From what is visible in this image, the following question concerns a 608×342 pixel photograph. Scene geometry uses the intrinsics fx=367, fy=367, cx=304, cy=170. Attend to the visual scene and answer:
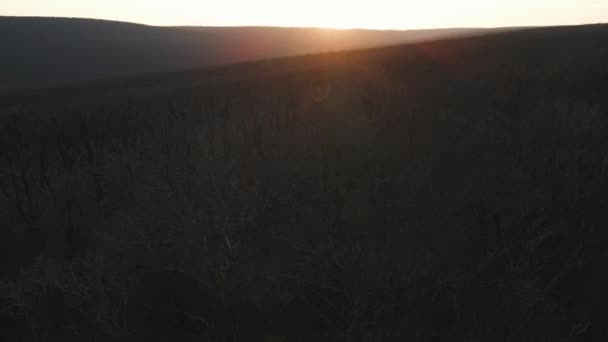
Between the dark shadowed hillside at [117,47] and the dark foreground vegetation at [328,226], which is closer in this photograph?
the dark foreground vegetation at [328,226]

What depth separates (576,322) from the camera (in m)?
4.78

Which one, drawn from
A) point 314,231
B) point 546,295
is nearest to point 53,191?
point 314,231

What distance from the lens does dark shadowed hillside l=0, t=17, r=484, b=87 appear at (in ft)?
193

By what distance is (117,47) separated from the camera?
77.9m

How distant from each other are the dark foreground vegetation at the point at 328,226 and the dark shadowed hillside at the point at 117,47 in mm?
46436

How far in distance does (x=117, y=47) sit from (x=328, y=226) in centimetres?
8643

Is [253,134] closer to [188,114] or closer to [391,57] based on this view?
[188,114]

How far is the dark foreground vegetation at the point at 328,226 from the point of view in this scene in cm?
478

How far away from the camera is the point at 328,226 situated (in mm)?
6184

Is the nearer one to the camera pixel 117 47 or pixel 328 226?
pixel 328 226

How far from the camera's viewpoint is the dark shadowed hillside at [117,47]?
58.8 metres

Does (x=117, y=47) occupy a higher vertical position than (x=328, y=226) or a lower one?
higher

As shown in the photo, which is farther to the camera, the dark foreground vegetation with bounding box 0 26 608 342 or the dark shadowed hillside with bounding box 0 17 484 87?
the dark shadowed hillside with bounding box 0 17 484 87

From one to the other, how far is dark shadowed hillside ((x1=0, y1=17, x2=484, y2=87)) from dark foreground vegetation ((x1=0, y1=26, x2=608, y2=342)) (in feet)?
152
